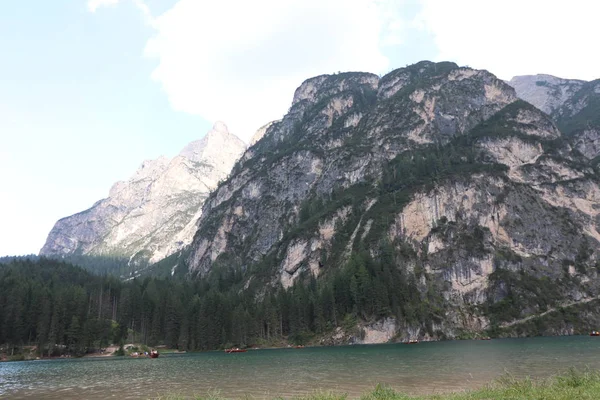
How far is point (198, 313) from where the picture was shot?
464 feet

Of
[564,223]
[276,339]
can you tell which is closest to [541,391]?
[276,339]

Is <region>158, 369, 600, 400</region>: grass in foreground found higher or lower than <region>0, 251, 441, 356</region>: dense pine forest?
lower

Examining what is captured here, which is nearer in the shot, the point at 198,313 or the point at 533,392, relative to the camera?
the point at 533,392

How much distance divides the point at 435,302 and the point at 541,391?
459 ft

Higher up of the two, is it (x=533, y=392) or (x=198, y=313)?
(x=198, y=313)

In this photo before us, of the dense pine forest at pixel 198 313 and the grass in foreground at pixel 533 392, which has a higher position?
the dense pine forest at pixel 198 313

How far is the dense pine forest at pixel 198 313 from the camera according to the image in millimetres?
124875

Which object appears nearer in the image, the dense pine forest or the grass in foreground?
the grass in foreground

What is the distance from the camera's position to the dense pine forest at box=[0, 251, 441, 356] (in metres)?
125

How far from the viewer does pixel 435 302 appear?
158 m

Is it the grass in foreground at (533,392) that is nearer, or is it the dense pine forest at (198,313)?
the grass in foreground at (533,392)

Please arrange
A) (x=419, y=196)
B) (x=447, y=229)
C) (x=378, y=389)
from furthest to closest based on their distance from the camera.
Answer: (x=419, y=196)
(x=447, y=229)
(x=378, y=389)

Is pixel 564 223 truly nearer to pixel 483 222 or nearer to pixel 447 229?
pixel 483 222

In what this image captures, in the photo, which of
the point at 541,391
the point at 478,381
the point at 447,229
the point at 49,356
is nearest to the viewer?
the point at 541,391
